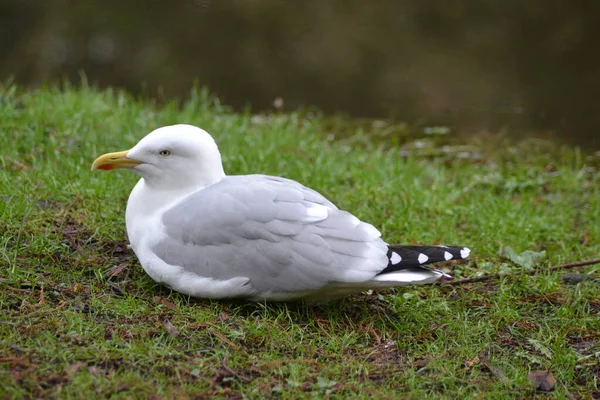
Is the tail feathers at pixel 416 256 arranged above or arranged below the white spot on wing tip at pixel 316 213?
below

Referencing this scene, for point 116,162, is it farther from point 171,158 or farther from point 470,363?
point 470,363

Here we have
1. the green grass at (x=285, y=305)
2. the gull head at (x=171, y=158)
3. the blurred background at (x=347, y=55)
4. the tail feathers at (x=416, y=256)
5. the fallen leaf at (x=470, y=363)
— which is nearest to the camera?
the green grass at (x=285, y=305)

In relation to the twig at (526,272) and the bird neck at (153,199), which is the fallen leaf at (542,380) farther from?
the bird neck at (153,199)

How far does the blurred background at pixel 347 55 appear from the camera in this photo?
8.13 m

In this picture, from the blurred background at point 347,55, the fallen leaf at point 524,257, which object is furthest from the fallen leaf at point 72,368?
the blurred background at point 347,55

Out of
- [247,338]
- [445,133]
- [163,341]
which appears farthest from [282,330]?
[445,133]

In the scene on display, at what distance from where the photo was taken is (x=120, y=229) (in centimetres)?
421

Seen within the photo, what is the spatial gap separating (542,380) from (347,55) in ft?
22.1

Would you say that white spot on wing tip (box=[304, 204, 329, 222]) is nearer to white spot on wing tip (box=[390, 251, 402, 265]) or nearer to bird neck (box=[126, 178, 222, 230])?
white spot on wing tip (box=[390, 251, 402, 265])

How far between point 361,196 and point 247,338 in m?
2.04

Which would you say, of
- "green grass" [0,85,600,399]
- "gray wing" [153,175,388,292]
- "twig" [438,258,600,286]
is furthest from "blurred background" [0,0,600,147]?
"gray wing" [153,175,388,292]

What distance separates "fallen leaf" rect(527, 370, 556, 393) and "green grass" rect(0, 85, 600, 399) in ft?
0.14

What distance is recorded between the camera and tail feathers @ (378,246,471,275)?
11.1ft

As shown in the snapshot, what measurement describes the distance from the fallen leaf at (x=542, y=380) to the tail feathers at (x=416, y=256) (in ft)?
1.88
